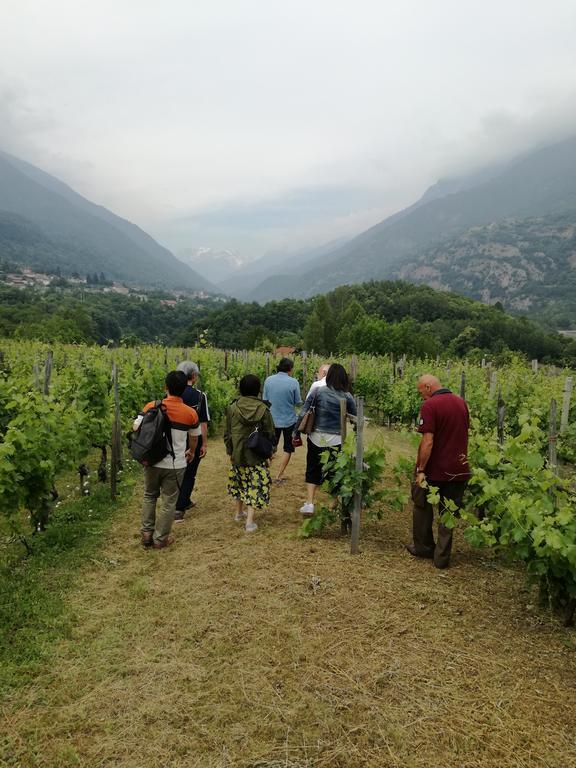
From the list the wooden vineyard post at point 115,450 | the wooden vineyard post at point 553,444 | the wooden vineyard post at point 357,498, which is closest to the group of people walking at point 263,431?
the wooden vineyard post at point 357,498

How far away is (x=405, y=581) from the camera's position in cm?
394

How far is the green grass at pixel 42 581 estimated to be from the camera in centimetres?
310

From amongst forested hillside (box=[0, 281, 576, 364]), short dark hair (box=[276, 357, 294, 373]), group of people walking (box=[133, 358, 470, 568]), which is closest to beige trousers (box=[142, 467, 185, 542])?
group of people walking (box=[133, 358, 470, 568])

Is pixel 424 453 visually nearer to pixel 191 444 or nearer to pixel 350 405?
pixel 350 405

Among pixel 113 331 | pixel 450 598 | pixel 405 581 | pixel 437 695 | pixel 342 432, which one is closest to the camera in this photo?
pixel 437 695

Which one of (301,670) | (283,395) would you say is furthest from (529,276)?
(301,670)

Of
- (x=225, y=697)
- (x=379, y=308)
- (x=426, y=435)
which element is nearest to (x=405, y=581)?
(x=426, y=435)

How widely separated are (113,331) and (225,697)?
291 ft

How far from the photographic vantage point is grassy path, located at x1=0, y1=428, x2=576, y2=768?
7.80ft

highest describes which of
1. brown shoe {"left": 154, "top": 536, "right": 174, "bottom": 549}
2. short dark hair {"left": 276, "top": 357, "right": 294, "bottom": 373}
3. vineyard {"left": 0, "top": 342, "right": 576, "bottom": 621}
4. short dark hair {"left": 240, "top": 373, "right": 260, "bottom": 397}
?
short dark hair {"left": 276, "top": 357, "right": 294, "bottom": 373}

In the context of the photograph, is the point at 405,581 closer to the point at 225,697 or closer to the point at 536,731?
the point at 536,731

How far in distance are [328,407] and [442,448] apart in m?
1.39

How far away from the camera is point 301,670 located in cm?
293

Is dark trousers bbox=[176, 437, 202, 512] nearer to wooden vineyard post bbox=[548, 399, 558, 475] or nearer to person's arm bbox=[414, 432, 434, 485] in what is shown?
person's arm bbox=[414, 432, 434, 485]
